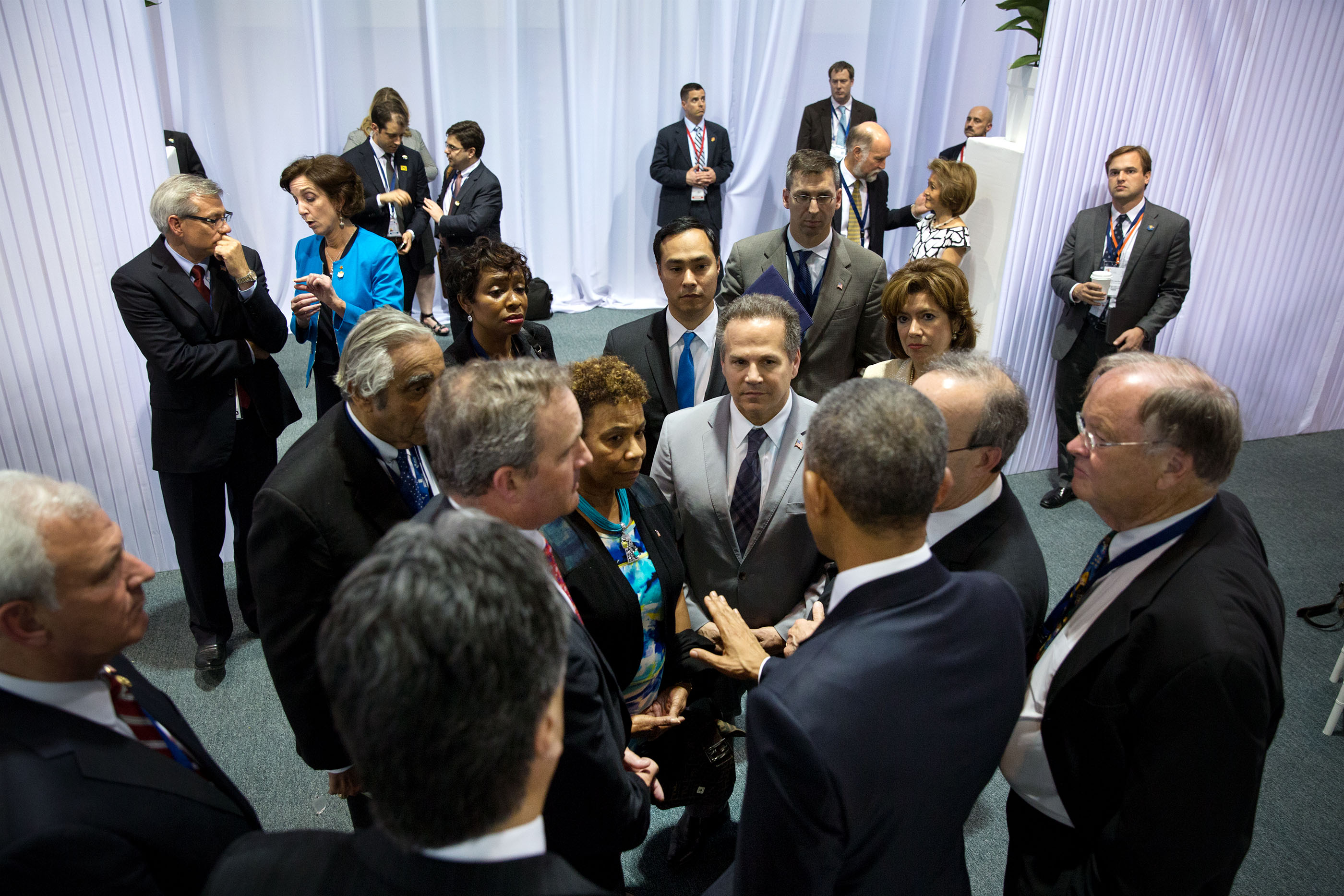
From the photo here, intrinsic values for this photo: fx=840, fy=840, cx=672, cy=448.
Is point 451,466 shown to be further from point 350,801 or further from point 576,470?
point 350,801

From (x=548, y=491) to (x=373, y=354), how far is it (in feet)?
2.19

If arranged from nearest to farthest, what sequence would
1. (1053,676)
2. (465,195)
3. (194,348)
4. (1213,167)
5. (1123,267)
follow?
(1053,676) → (194,348) → (1123,267) → (1213,167) → (465,195)

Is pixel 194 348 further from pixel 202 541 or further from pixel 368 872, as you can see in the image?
pixel 368 872

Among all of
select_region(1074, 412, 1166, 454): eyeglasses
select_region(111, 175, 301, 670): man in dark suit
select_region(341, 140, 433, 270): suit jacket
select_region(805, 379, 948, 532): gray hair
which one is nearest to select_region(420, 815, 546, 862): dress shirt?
select_region(805, 379, 948, 532): gray hair

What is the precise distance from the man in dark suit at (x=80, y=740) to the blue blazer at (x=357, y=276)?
7.26 ft

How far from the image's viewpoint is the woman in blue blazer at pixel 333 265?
11.1ft

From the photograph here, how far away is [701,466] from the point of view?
2.32 m

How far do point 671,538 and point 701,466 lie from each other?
0.27 meters

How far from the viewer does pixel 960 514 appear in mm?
1857

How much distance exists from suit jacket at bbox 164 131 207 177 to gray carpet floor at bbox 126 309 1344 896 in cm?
361

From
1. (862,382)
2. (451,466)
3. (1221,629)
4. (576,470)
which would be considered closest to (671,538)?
(576,470)

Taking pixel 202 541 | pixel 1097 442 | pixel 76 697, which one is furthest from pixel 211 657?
pixel 1097 442

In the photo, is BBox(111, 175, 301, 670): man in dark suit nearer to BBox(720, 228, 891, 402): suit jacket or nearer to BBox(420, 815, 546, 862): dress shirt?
BBox(720, 228, 891, 402): suit jacket

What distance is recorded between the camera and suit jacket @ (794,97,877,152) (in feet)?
23.6
